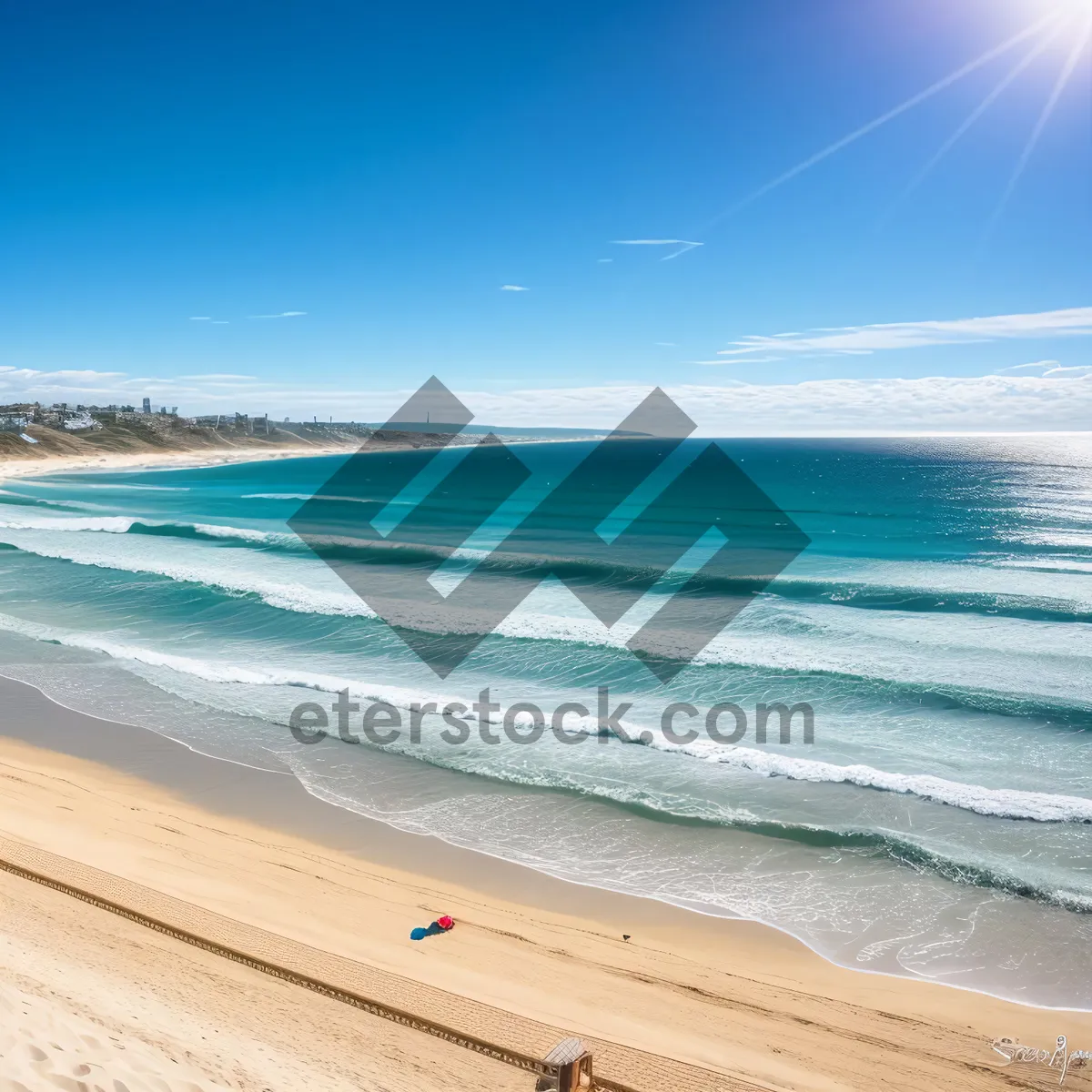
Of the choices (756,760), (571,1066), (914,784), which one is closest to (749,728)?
(756,760)

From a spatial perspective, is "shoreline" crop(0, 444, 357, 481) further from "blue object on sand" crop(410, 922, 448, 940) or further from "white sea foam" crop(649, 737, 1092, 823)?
"blue object on sand" crop(410, 922, 448, 940)

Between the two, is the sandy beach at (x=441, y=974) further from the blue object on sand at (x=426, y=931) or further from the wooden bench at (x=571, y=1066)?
the wooden bench at (x=571, y=1066)

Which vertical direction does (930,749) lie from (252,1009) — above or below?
above

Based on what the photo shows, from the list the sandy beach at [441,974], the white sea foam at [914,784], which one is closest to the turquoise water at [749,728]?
the white sea foam at [914,784]

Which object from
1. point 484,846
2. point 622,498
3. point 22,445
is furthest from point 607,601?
point 22,445

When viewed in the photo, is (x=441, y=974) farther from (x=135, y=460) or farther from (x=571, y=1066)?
(x=135, y=460)

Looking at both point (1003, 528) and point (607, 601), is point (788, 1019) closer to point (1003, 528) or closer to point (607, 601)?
point (607, 601)

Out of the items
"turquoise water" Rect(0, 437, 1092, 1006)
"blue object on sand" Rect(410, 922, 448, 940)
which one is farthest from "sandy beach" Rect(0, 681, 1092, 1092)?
"turquoise water" Rect(0, 437, 1092, 1006)
